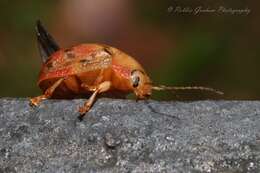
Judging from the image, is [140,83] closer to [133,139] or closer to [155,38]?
[133,139]

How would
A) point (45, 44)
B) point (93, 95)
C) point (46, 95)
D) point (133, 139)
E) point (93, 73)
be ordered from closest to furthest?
point (133, 139), point (93, 95), point (46, 95), point (93, 73), point (45, 44)

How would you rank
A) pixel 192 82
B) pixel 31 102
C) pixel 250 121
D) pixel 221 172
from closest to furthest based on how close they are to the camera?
pixel 221 172
pixel 250 121
pixel 31 102
pixel 192 82

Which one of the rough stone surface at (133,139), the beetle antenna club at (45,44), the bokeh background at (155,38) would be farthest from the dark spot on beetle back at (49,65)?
the bokeh background at (155,38)

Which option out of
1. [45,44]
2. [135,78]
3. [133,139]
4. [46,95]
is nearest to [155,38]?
[45,44]

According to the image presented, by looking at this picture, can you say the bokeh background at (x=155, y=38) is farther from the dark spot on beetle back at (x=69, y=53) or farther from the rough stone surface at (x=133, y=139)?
the rough stone surface at (x=133, y=139)

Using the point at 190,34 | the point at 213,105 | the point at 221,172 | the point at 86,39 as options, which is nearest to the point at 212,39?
the point at 190,34

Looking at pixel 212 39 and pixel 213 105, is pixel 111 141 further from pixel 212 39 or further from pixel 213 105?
pixel 212 39
